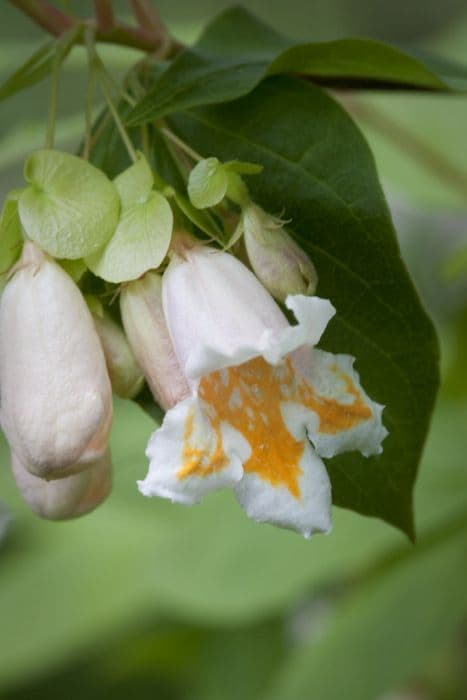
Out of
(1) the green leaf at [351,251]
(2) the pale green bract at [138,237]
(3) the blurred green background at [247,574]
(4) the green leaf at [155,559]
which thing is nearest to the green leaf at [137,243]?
(2) the pale green bract at [138,237]

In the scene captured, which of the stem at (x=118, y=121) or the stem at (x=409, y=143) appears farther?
the stem at (x=409, y=143)

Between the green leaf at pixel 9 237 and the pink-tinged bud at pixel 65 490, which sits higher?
the green leaf at pixel 9 237

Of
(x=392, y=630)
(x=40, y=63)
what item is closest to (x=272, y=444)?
(x=40, y=63)

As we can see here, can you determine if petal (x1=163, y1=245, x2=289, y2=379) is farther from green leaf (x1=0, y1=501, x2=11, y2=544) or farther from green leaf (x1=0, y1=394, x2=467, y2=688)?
green leaf (x1=0, y1=394, x2=467, y2=688)

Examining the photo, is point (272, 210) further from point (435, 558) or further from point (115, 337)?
point (435, 558)

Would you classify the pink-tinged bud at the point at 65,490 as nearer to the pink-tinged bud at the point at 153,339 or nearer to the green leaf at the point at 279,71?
the pink-tinged bud at the point at 153,339

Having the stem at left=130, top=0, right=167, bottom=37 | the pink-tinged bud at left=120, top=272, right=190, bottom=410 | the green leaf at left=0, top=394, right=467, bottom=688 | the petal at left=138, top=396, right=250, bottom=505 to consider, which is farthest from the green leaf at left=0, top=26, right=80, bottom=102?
the green leaf at left=0, top=394, right=467, bottom=688
